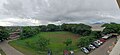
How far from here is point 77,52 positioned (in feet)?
66.3

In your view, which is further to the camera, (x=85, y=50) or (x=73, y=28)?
(x=73, y=28)

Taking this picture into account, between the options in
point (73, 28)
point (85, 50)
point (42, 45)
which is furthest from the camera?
point (73, 28)

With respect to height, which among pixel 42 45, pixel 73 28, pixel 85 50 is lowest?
pixel 85 50

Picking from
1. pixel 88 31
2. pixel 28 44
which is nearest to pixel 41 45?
pixel 28 44

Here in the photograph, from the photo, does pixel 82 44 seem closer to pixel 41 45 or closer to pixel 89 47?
pixel 89 47

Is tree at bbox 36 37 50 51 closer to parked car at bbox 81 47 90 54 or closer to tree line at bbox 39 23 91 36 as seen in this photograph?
parked car at bbox 81 47 90 54

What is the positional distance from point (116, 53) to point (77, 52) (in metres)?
19.5

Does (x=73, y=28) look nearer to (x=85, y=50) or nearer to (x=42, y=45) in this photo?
(x=42, y=45)

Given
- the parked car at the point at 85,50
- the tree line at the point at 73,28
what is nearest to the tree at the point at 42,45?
the parked car at the point at 85,50

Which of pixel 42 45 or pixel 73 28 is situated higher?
pixel 73 28

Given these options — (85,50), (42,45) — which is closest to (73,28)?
(42,45)

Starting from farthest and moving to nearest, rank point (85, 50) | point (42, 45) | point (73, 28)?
1. point (73, 28)
2. point (42, 45)
3. point (85, 50)

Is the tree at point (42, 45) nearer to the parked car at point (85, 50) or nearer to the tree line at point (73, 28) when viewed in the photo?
the parked car at point (85, 50)

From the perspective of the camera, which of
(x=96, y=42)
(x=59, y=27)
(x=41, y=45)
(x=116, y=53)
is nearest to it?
(x=116, y=53)
